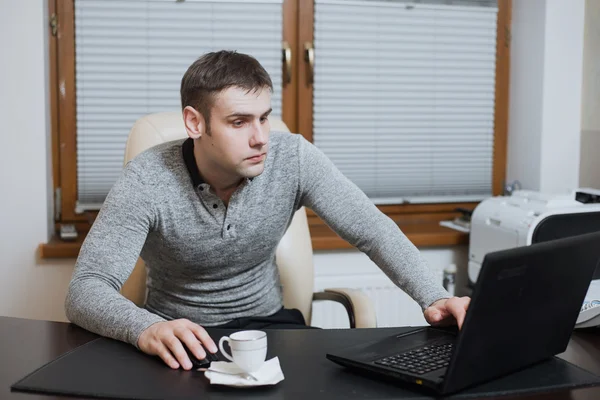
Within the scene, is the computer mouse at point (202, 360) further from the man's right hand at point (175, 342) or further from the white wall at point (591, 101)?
the white wall at point (591, 101)

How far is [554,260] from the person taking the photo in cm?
120

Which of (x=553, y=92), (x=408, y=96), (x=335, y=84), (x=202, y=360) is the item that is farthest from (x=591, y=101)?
(x=202, y=360)

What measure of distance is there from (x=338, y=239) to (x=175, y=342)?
1571 millimetres

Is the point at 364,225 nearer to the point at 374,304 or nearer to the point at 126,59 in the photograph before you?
the point at 374,304

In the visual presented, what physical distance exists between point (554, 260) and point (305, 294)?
3.61 feet

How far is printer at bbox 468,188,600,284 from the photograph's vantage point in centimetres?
248

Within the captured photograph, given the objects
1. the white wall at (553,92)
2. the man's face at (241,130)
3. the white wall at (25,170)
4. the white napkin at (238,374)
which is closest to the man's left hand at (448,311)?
the white napkin at (238,374)

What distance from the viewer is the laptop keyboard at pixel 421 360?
123cm

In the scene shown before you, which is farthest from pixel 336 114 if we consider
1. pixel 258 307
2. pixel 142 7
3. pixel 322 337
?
pixel 322 337

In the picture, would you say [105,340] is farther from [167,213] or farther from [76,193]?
[76,193]

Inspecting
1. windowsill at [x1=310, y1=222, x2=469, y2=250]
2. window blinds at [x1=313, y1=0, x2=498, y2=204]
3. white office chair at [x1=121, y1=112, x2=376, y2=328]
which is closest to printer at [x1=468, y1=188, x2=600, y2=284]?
windowsill at [x1=310, y1=222, x2=469, y2=250]

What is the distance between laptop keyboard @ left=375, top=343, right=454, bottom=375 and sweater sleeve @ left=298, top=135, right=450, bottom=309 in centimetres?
27

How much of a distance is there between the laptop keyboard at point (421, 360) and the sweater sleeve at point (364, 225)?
10.7 inches

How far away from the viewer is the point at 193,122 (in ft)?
5.98
